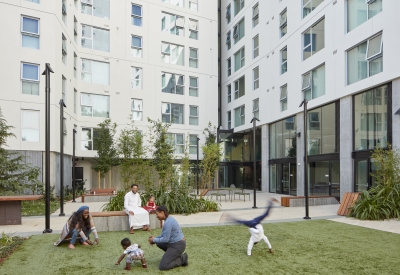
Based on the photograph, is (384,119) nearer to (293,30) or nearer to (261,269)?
(293,30)

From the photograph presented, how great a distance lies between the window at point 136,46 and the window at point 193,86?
519cm

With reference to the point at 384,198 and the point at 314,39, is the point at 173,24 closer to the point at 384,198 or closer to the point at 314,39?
the point at 314,39

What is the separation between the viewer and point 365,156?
15719mm

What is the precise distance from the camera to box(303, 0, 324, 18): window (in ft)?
65.8

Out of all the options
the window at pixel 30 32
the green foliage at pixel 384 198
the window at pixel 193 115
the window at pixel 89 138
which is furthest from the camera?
the window at pixel 193 115

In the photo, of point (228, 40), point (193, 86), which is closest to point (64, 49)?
point (193, 86)

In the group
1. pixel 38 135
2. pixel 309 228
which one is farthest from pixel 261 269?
pixel 38 135

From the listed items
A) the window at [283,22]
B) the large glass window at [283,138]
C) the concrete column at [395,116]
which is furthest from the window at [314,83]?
the concrete column at [395,116]

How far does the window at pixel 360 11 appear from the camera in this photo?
50.5 feet

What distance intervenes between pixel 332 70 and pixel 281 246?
1324 cm

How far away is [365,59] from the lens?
16.0 m

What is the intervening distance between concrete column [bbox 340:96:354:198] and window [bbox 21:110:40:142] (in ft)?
54.3

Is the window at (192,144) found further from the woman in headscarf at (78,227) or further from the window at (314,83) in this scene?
the woman in headscarf at (78,227)

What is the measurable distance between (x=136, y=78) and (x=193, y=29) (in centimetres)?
767
